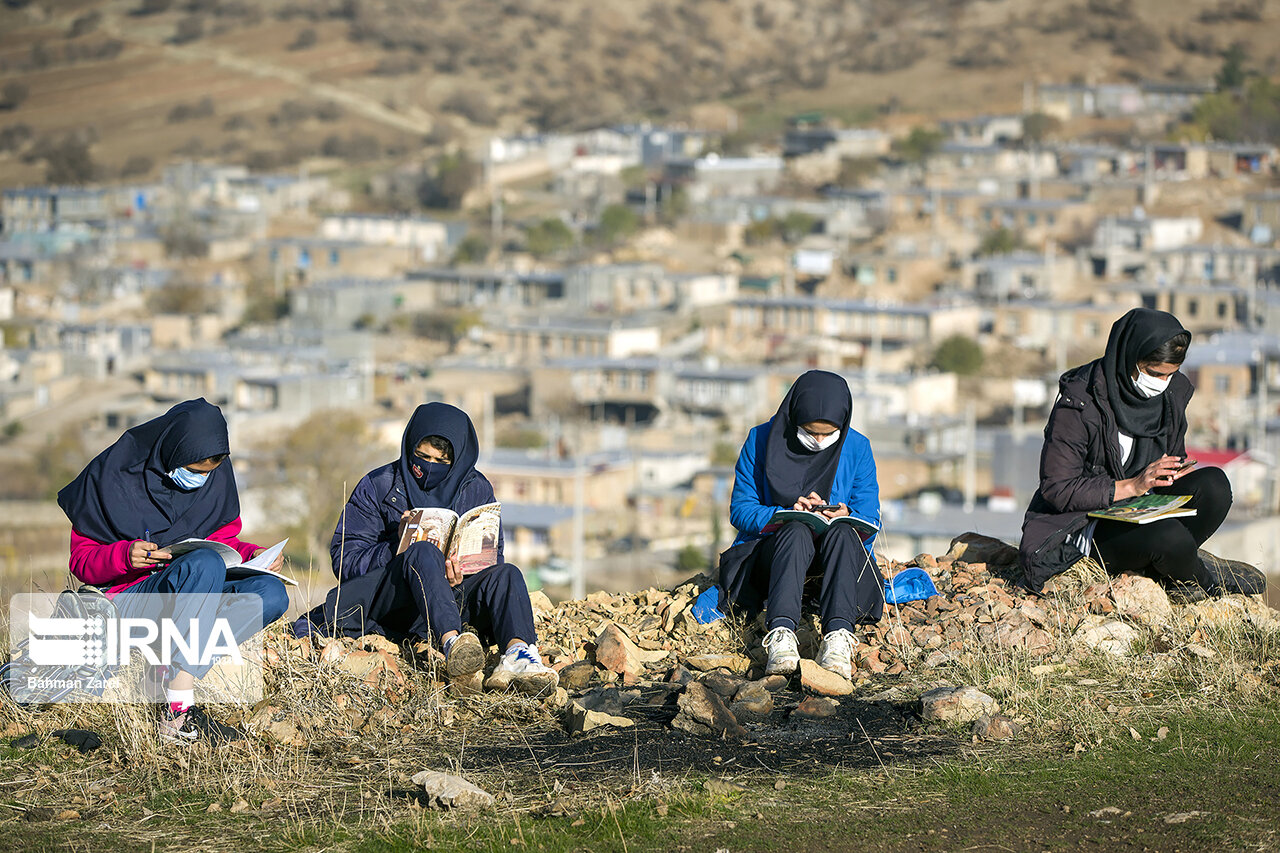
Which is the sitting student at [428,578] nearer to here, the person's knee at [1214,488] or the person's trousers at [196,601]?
the person's trousers at [196,601]

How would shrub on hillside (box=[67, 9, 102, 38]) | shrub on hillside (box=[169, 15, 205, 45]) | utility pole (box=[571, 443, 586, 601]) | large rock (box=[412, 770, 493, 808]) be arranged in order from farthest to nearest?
shrub on hillside (box=[67, 9, 102, 38]) → shrub on hillside (box=[169, 15, 205, 45]) → utility pole (box=[571, 443, 586, 601]) → large rock (box=[412, 770, 493, 808])

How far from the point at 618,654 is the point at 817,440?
0.70 meters

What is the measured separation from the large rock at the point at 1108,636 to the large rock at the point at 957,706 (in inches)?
21.1

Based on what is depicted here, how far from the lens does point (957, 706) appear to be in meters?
3.46

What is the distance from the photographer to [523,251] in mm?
49125

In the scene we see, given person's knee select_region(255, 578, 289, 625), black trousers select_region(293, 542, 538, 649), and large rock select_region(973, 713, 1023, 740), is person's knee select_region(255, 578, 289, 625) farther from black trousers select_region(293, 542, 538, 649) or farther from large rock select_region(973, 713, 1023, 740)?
large rock select_region(973, 713, 1023, 740)

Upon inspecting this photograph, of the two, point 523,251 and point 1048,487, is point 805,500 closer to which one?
point 1048,487

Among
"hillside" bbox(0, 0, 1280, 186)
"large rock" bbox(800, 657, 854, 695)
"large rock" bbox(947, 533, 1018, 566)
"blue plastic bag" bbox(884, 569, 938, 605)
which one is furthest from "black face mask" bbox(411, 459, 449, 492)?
"hillside" bbox(0, 0, 1280, 186)

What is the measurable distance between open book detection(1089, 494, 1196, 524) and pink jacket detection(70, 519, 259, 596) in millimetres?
2182

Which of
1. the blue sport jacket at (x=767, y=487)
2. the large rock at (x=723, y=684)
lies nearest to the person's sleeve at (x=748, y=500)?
the blue sport jacket at (x=767, y=487)

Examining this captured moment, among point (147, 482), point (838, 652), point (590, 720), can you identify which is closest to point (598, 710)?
point (590, 720)

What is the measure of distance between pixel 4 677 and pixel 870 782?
6.11ft

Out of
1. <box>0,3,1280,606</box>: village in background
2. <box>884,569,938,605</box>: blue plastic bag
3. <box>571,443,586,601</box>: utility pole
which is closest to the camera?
<box>884,569,938,605</box>: blue plastic bag

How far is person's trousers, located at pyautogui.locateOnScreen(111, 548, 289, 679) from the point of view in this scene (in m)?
3.49
